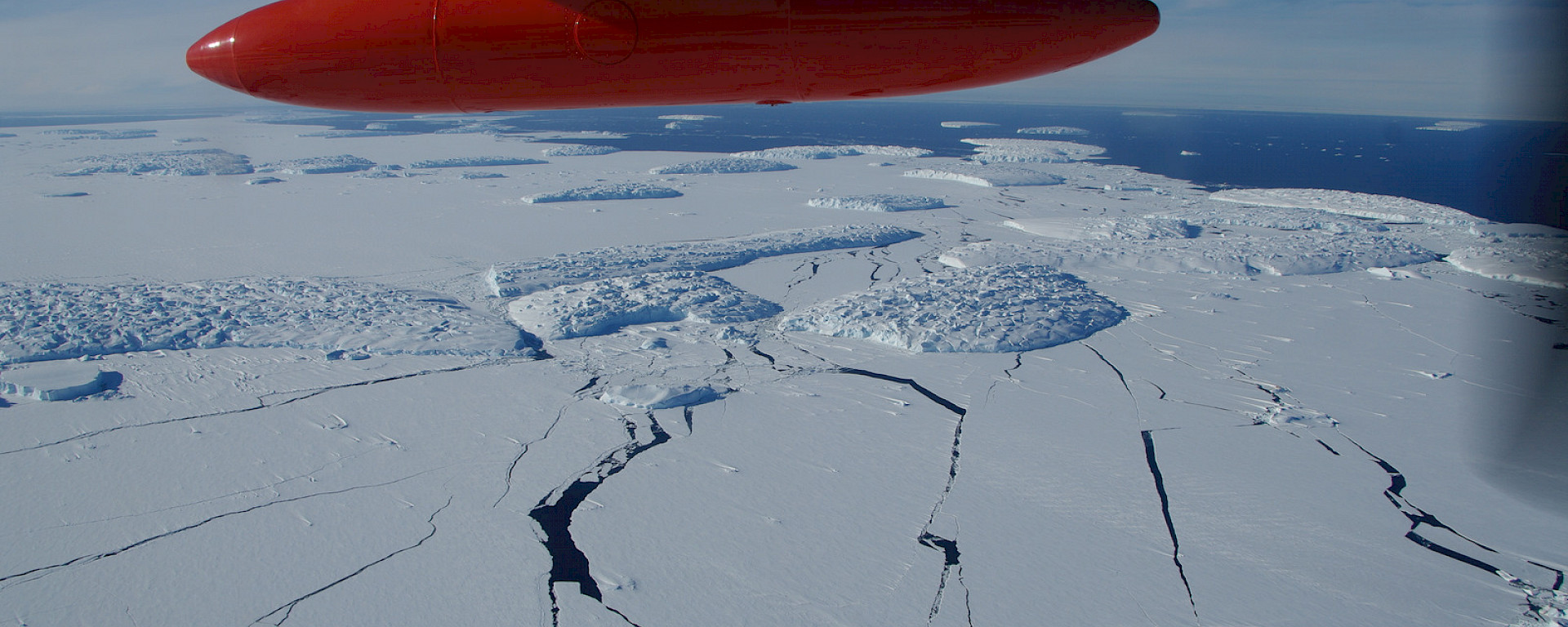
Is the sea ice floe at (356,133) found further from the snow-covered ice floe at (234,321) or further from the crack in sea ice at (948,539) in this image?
the crack in sea ice at (948,539)

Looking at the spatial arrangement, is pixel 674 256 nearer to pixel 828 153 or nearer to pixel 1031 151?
pixel 828 153

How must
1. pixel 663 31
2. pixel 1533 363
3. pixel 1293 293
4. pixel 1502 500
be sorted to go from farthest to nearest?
pixel 1293 293
pixel 1533 363
pixel 1502 500
pixel 663 31

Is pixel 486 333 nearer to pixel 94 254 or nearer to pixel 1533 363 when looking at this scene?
pixel 94 254

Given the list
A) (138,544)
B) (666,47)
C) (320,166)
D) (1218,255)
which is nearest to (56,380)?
(138,544)

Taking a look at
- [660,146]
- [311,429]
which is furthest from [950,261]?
[660,146]

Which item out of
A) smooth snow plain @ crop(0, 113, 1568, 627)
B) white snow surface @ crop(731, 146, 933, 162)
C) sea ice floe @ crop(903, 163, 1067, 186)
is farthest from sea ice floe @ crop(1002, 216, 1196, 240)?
white snow surface @ crop(731, 146, 933, 162)

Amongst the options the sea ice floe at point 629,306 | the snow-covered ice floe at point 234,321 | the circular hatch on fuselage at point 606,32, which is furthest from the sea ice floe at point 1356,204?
the circular hatch on fuselage at point 606,32

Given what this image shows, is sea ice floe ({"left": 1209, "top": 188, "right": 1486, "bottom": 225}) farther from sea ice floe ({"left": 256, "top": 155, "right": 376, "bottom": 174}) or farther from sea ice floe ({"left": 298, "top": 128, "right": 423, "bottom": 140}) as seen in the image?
sea ice floe ({"left": 298, "top": 128, "right": 423, "bottom": 140})
